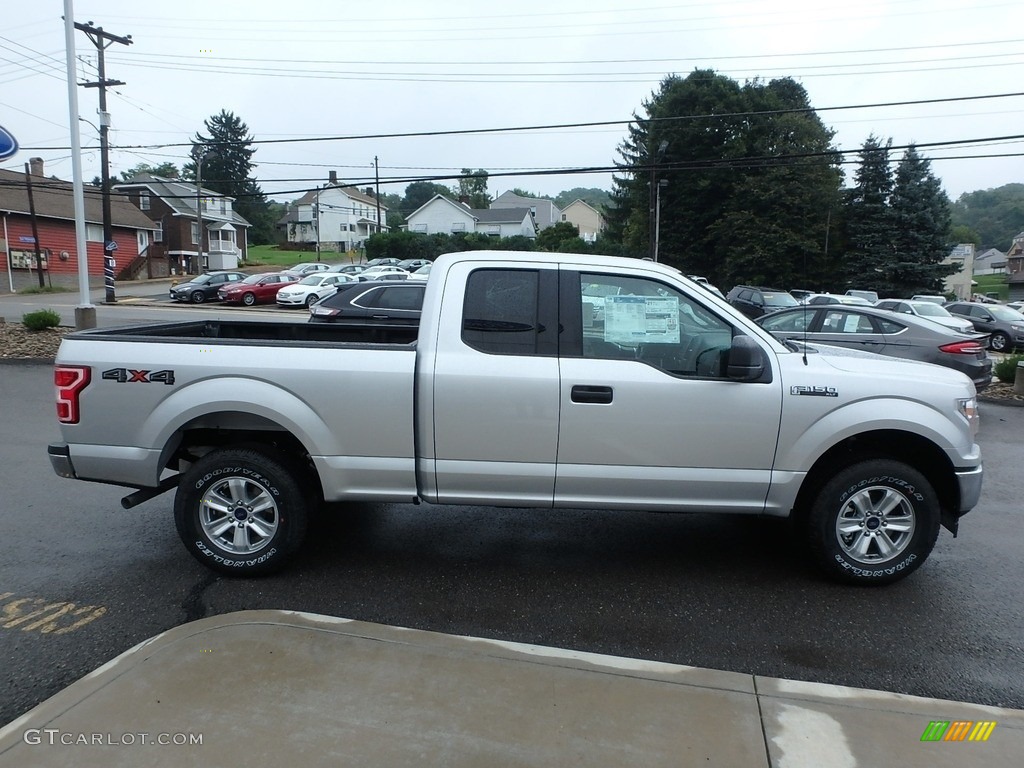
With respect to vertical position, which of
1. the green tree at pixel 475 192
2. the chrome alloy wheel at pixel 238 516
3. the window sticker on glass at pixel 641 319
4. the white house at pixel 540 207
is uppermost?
→ the green tree at pixel 475 192

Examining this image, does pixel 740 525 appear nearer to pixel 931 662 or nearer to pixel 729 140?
pixel 931 662

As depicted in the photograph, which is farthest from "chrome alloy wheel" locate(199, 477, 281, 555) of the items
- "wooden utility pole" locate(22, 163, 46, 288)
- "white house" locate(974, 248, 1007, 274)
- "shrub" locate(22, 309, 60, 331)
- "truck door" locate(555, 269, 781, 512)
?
"white house" locate(974, 248, 1007, 274)

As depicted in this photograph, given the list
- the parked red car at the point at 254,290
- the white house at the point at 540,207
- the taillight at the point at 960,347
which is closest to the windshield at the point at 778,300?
the taillight at the point at 960,347

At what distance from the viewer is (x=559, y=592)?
4.41m

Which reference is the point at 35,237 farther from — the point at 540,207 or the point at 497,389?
the point at 540,207

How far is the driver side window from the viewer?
434cm

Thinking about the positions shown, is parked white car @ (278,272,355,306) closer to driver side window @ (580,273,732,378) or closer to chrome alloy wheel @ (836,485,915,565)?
driver side window @ (580,273,732,378)

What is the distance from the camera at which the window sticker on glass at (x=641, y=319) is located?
439cm

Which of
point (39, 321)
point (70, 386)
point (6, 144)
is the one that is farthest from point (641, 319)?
point (39, 321)

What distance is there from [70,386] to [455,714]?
10.2 ft

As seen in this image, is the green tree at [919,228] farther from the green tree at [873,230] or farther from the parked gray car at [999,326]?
the parked gray car at [999,326]

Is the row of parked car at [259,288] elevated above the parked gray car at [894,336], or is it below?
above

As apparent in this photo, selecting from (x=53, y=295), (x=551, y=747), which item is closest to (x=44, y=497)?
(x=551, y=747)

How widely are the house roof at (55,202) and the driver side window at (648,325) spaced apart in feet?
141
